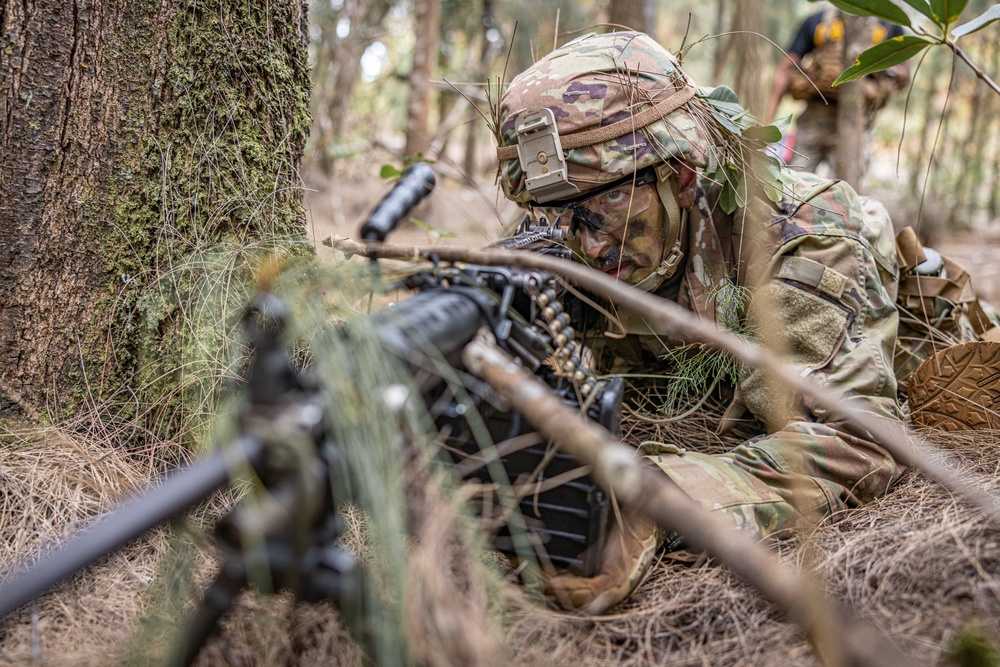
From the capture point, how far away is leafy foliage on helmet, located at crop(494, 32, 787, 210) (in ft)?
6.71

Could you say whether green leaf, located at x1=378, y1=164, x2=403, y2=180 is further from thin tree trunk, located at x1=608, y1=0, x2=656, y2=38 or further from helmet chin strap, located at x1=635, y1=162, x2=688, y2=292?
thin tree trunk, located at x1=608, y1=0, x2=656, y2=38

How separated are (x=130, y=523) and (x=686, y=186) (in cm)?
185

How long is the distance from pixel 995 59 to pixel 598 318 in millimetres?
8969

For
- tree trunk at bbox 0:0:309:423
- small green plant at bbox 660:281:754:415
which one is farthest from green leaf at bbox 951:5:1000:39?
tree trunk at bbox 0:0:309:423

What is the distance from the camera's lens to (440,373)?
1168 millimetres

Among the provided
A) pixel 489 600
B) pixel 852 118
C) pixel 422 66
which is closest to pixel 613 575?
pixel 489 600

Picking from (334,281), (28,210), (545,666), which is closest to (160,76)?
(28,210)

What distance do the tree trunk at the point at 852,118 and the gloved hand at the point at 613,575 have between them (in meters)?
3.92

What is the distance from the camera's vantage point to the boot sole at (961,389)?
2104 mm

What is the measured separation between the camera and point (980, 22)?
1792 mm

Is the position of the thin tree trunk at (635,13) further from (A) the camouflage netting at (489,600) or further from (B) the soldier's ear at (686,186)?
(A) the camouflage netting at (489,600)

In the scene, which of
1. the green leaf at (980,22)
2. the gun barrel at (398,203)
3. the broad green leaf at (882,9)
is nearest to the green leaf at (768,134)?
the broad green leaf at (882,9)

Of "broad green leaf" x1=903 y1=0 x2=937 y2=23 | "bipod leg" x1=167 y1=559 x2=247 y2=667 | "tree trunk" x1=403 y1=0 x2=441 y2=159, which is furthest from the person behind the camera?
"tree trunk" x1=403 y1=0 x2=441 y2=159

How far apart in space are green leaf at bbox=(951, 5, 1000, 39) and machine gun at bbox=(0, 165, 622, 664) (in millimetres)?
1316
